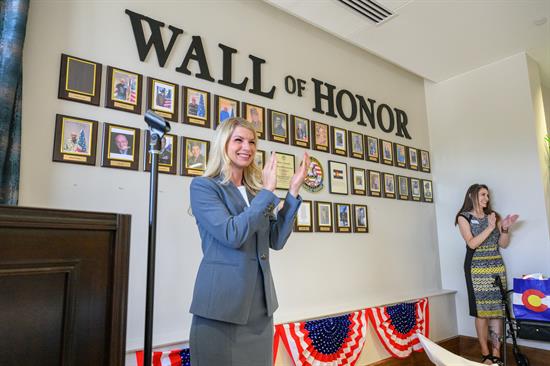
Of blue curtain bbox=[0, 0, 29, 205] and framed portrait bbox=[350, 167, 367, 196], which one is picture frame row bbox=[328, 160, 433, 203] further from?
blue curtain bbox=[0, 0, 29, 205]

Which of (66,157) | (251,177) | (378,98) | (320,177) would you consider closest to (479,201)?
(378,98)

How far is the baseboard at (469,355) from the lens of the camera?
294 centimetres

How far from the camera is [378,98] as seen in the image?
352cm

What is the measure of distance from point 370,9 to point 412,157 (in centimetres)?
164

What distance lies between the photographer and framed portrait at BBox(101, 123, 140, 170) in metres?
1.89

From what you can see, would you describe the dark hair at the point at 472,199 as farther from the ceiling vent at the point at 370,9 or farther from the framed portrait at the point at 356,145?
the ceiling vent at the point at 370,9

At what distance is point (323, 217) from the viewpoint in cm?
280

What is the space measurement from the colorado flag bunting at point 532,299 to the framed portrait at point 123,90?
312 cm

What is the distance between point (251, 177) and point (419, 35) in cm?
239

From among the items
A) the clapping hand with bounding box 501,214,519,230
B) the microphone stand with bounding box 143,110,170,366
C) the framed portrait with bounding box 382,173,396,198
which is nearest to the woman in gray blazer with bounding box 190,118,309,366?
the microphone stand with bounding box 143,110,170,366

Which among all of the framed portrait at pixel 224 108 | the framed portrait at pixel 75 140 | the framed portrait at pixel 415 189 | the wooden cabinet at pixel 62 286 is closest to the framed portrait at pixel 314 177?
the framed portrait at pixel 224 108

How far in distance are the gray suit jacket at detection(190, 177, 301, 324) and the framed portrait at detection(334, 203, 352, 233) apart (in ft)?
5.43

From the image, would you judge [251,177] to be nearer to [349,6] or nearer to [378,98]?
[349,6]

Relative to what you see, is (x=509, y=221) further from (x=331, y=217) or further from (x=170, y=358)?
(x=170, y=358)
